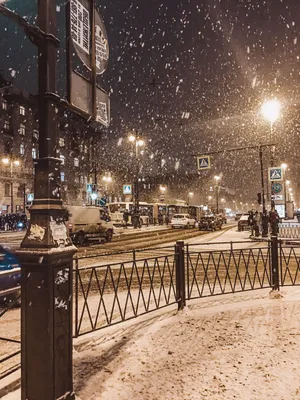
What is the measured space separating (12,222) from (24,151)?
2249 cm

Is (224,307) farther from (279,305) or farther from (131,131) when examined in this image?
(131,131)

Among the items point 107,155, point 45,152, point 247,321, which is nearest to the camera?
point 45,152

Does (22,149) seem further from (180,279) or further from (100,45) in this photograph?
(100,45)

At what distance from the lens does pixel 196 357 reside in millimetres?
4332

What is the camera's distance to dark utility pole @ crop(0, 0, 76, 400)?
9.76 ft

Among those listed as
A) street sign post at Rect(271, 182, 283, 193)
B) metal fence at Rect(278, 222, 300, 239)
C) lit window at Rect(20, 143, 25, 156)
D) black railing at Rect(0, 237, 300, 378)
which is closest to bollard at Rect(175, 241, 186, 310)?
black railing at Rect(0, 237, 300, 378)

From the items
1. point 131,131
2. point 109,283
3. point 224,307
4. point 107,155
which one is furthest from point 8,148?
point 224,307

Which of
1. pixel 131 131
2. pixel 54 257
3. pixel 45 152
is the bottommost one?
pixel 54 257

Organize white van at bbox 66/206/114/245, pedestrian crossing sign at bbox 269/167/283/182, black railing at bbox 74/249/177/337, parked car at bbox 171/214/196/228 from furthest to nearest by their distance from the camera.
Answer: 1. parked car at bbox 171/214/196/228
2. pedestrian crossing sign at bbox 269/167/283/182
3. white van at bbox 66/206/114/245
4. black railing at bbox 74/249/177/337

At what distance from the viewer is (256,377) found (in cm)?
379

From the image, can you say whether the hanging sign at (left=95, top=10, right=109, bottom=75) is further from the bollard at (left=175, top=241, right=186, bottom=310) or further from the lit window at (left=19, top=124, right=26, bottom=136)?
the lit window at (left=19, top=124, right=26, bottom=136)

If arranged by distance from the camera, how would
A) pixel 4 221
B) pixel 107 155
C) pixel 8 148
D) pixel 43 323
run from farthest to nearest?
1. pixel 107 155
2. pixel 8 148
3. pixel 4 221
4. pixel 43 323

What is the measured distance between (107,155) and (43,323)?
7817 cm

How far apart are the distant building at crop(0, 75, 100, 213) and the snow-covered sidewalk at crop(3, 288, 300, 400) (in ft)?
129
